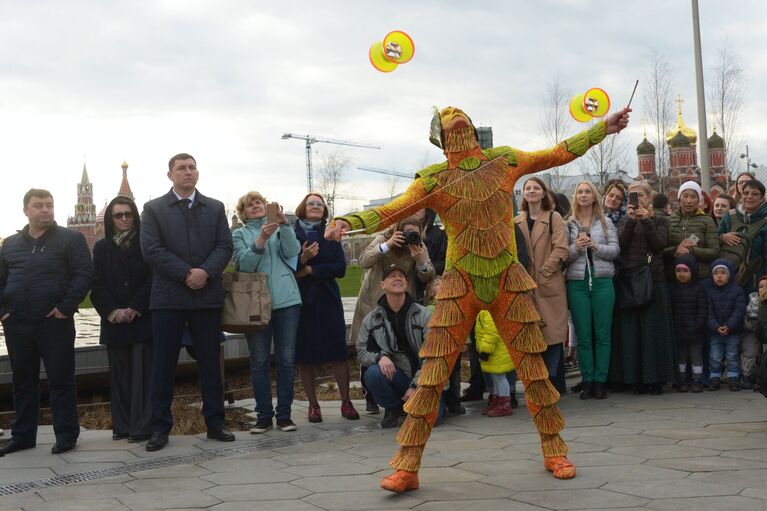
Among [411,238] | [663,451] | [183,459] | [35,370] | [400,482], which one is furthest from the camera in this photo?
[411,238]

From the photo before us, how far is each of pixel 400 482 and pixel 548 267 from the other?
353 centimetres

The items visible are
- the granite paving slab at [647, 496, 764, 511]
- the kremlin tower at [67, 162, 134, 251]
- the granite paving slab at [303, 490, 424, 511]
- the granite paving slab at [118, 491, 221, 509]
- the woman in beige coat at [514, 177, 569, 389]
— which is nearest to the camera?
the granite paving slab at [647, 496, 764, 511]

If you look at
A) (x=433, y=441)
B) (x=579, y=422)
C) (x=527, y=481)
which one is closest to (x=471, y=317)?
(x=527, y=481)

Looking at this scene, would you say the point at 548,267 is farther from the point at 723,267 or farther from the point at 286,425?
the point at 286,425

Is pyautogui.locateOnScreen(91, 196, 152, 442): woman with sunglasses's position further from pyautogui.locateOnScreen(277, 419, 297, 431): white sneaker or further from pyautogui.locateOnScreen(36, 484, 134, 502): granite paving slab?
pyautogui.locateOnScreen(36, 484, 134, 502): granite paving slab

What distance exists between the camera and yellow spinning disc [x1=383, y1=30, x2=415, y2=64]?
6.02 m

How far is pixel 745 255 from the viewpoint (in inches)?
323

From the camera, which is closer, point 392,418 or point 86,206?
point 392,418

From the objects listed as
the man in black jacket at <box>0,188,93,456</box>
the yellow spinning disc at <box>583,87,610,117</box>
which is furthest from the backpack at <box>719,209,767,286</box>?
the man in black jacket at <box>0,188,93,456</box>

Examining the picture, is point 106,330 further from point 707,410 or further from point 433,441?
point 707,410

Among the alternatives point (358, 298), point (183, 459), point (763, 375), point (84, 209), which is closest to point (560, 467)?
point (763, 375)

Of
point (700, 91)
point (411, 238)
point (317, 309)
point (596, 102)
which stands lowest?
point (317, 309)

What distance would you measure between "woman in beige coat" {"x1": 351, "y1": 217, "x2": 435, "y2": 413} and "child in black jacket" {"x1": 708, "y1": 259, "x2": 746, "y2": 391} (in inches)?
109

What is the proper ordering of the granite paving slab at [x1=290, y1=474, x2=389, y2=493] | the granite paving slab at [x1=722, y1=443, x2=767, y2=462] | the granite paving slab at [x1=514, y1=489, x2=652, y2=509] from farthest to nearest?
1. the granite paving slab at [x1=722, y1=443, x2=767, y2=462]
2. the granite paving slab at [x1=290, y1=474, x2=389, y2=493]
3. the granite paving slab at [x1=514, y1=489, x2=652, y2=509]
